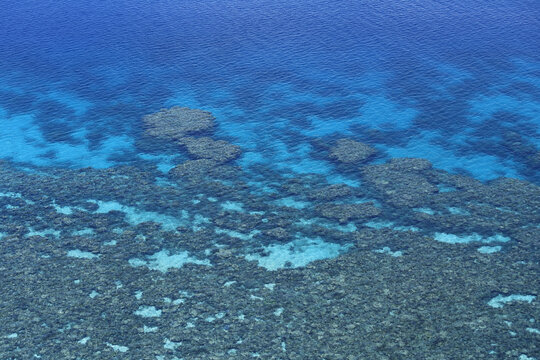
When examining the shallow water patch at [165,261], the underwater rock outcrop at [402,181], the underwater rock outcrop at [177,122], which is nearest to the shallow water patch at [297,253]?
the shallow water patch at [165,261]

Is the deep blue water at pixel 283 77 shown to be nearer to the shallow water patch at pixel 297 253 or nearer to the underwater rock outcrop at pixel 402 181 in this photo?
the underwater rock outcrop at pixel 402 181

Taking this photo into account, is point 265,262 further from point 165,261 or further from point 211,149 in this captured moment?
point 211,149

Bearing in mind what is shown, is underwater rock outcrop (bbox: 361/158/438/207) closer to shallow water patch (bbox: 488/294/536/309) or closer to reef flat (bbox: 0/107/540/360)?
reef flat (bbox: 0/107/540/360)

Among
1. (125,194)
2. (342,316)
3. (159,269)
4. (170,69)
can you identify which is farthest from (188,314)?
(170,69)

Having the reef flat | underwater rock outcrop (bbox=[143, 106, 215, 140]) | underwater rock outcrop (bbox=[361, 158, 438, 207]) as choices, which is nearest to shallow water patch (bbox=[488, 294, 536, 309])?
the reef flat

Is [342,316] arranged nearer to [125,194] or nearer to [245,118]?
[125,194]
